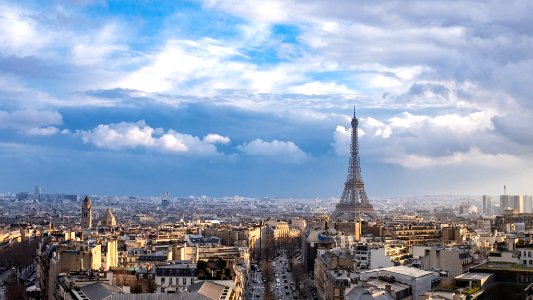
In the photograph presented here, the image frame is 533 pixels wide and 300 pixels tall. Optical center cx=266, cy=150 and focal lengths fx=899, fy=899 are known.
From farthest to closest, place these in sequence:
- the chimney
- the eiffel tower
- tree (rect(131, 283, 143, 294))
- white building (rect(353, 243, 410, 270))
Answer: the eiffel tower < white building (rect(353, 243, 410, 270)) < tree (rect(131, 283, 143, 294)) < the chimney

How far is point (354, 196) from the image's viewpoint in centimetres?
15050

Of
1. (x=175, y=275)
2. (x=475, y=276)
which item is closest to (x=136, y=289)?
(x=175, y=275)

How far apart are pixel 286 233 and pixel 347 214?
562 inches

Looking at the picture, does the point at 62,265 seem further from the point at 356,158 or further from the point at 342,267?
the point at 356,158

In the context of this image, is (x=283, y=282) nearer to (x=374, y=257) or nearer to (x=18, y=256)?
(x=374, y=257)

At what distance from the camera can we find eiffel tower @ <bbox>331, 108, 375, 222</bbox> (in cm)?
14338

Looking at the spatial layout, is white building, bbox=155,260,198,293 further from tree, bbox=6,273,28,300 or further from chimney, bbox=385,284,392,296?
chimney, bbox=385,284,392,296

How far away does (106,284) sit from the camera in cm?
4712

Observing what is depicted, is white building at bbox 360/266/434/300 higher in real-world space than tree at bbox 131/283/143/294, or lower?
higher

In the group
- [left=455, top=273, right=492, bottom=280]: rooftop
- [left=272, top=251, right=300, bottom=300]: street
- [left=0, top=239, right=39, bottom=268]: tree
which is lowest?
[left=272, top=251, right=300, bottom=300]: street

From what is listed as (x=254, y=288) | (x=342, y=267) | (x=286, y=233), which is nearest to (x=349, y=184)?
(x=286, y=233)

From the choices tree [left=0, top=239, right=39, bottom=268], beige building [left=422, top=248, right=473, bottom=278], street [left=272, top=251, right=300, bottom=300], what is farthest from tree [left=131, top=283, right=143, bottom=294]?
tree [left=0, top=239, right=39, bottom=268]

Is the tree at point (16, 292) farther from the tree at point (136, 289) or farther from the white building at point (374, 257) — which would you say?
the white building at point (374, 257)

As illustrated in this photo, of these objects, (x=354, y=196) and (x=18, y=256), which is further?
(x=354, y=196)
